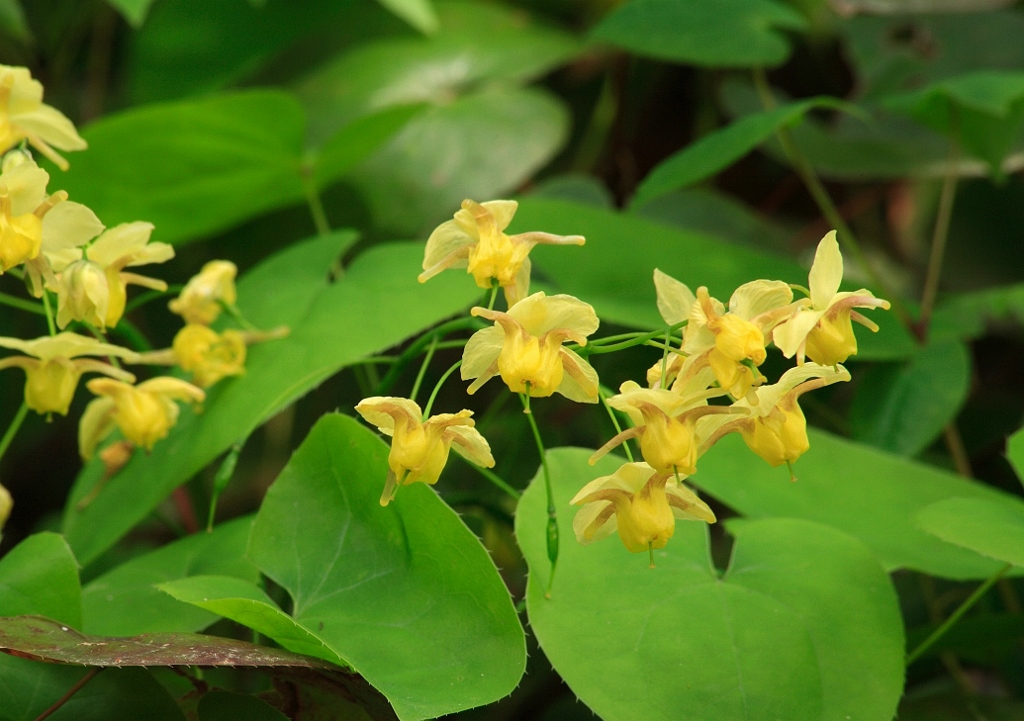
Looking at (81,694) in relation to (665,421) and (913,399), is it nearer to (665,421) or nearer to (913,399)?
(665,421)

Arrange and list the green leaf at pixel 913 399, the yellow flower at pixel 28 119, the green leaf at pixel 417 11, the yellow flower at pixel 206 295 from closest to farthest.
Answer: the yellow flower at pixel 28 119
the yellow flower at pixel 206 295
the green leaf at pixel 913 399
the green leaf at pixel 417 11

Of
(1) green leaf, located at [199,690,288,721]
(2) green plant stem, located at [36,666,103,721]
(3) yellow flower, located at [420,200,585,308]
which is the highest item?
(3) yellow flower, located at [420,200,585,308]

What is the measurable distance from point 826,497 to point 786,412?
10.0 inches

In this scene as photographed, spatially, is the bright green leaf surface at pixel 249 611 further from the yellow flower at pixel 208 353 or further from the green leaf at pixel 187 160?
the green leaf at pixel 187 160

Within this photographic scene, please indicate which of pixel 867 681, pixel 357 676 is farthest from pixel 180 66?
pixel 867 681

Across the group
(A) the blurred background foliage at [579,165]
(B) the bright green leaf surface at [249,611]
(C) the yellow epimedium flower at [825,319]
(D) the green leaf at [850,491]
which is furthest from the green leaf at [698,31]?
(B) the bright green leaf surface at [249,611]

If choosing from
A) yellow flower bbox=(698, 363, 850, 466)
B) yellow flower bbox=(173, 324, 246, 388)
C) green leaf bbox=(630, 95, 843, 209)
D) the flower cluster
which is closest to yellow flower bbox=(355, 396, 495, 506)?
the flower cluster

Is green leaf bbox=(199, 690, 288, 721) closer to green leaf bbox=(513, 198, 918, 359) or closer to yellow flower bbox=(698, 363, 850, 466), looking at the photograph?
yellow flower bbox=(698, 363, 850, 466)

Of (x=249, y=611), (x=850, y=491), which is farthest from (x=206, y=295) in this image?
(x=850, y=491)

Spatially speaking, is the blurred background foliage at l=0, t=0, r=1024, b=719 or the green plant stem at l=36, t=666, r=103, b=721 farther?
→ the blurred background foliage at l=0, t=0, r=1024, b=719

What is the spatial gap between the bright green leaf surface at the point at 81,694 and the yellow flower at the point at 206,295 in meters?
0.24

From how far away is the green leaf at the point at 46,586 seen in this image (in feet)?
1.66

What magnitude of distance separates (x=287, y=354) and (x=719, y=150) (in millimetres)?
364

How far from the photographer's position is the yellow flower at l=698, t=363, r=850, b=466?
436 mm
